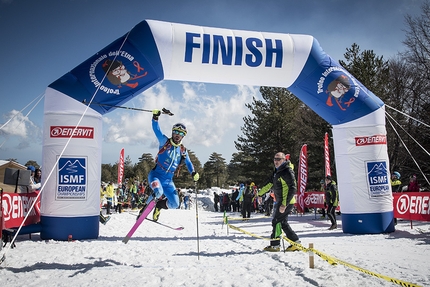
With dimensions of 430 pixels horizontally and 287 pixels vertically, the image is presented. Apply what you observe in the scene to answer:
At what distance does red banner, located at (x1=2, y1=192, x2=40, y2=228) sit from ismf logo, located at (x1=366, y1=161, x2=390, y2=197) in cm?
882

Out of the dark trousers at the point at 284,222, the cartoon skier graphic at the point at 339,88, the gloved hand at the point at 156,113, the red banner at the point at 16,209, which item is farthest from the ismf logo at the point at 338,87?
the red banner at the point at 16,209

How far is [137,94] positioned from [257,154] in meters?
27.3

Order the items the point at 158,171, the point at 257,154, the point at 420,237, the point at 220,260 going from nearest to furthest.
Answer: the point at 220,260 < the point at 158,171 < the point at 420,237 < the point at 257,154

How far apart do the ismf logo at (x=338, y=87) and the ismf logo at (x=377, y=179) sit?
1.86 meters

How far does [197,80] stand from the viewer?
926 cm

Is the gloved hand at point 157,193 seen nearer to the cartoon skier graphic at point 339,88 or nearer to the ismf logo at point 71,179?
the ismf logo at point 71,179

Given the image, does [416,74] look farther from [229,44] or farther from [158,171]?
[158,171]

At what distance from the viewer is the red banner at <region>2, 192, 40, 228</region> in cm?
745

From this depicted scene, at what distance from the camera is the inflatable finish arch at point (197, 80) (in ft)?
27.1

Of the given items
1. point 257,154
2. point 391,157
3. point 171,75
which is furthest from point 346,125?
point 257,154

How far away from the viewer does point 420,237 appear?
8.17 m

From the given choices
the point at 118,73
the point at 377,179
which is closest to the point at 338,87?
the point at 377,179

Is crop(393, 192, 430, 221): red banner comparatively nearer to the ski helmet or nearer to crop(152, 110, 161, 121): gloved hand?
the ski helmet

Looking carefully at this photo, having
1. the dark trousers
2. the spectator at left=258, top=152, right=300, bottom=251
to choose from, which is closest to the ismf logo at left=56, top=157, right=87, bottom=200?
the spectator at left=258, top=152, right=300, bottom=251
